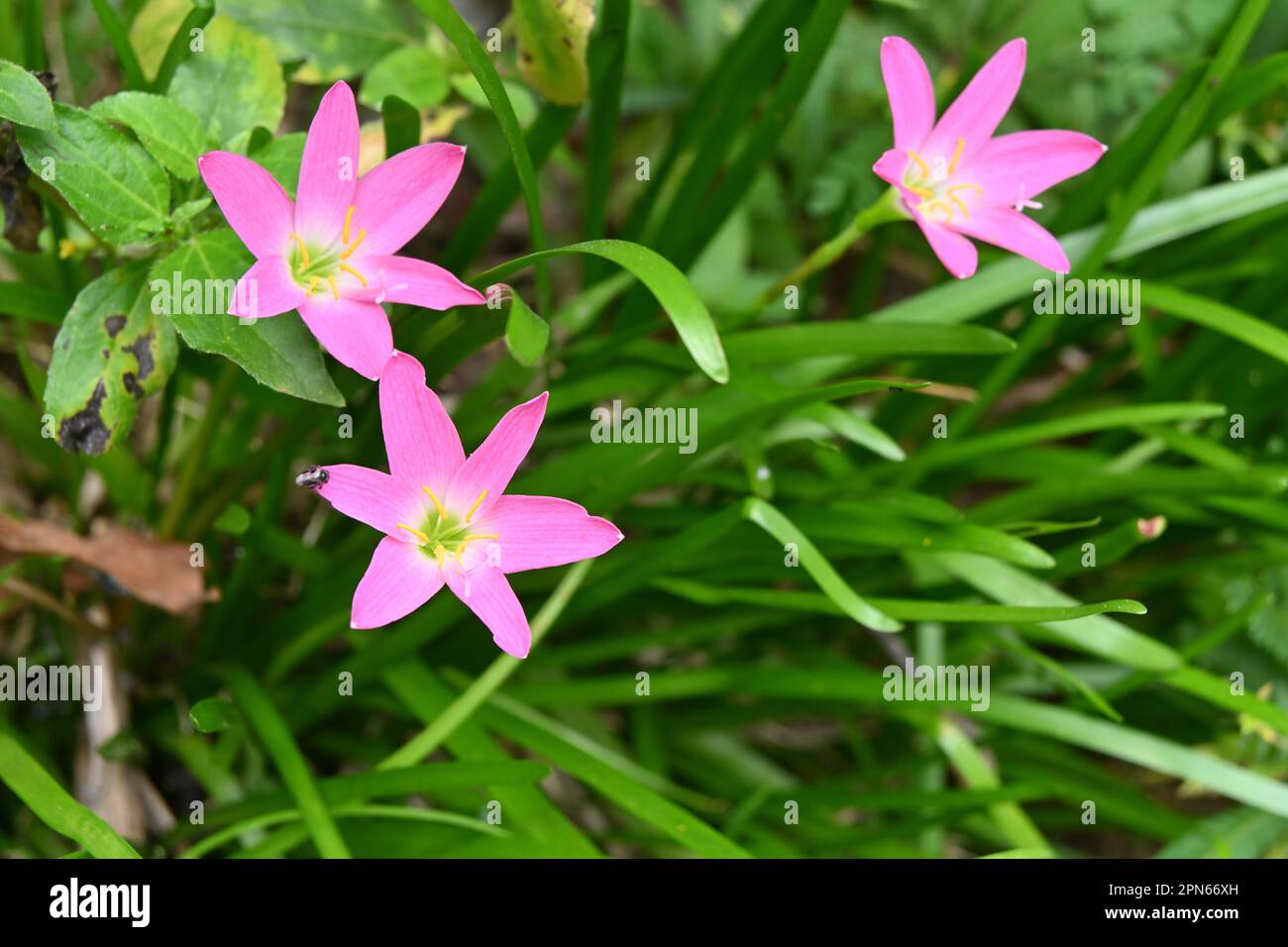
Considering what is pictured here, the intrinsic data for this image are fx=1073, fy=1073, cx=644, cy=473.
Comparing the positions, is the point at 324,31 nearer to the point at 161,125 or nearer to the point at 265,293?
the point at 161,125

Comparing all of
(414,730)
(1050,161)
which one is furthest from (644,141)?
(414,730)

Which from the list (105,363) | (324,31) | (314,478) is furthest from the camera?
(324,31)

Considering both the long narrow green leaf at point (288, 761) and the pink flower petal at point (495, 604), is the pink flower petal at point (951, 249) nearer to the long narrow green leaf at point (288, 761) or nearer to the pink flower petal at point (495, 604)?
the pink flower petal at point (495, 604)
